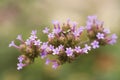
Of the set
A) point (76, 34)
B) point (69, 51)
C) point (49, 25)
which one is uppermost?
point (49, 25)

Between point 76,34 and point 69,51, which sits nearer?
point 69,51

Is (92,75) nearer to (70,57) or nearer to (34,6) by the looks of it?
(34,6)

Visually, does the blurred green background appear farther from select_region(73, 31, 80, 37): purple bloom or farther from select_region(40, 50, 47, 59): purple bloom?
select_region(40, 50, 47, 59): purple bloom

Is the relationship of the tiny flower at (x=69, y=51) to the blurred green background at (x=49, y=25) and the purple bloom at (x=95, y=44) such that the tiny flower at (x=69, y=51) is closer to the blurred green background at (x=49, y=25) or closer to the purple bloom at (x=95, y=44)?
the purple bloom at (x=95, y=44)

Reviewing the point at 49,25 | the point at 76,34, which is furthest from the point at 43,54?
the point at 49,25

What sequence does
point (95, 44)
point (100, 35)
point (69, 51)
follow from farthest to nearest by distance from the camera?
point (100, 35) → point (95, 44) → point (69, 51)

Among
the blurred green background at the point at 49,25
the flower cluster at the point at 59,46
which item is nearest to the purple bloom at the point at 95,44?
the flower cluster at the point at 59,46

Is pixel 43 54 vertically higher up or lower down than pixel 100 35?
lower down

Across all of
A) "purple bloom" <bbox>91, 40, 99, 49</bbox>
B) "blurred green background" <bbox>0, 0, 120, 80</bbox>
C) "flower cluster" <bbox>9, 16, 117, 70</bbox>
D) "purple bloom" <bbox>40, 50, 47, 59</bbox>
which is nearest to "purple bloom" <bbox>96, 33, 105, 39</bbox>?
"flower cluster" <bbox>9, 16, 117, 70</bbox>

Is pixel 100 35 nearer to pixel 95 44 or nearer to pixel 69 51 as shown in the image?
pixel 95 44

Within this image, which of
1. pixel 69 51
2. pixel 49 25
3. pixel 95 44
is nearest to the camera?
pixel 69 51

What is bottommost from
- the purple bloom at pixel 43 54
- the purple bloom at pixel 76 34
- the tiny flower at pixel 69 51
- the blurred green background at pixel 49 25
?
the tiny flower at pixel 69 51
